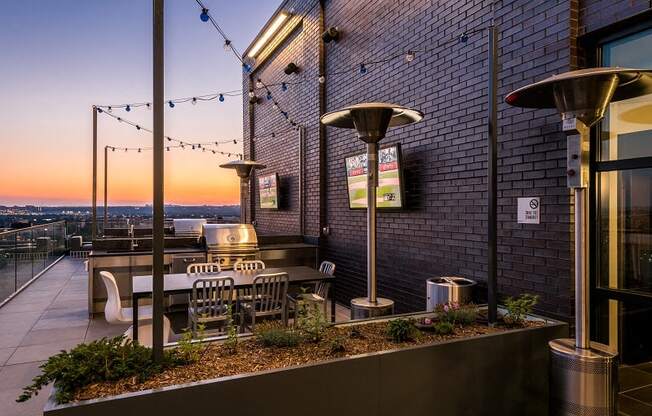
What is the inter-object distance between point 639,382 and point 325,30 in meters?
6.48

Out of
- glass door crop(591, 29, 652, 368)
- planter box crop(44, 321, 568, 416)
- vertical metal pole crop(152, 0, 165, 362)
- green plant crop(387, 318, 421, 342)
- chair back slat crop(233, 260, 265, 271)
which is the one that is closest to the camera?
planter box crop(44, 321, 568, 416)

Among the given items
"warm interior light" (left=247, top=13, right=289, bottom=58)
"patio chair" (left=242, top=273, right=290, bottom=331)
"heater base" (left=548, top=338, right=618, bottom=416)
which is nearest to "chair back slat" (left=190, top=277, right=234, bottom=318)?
"patio chair" (left=242, top=273, right=290, bottom=331)

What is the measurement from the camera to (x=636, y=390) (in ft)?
9.85

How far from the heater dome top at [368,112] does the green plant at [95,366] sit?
228 centimetres

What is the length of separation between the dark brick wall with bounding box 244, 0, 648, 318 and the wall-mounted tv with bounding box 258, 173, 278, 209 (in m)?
1.69

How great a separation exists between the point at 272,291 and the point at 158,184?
265cm

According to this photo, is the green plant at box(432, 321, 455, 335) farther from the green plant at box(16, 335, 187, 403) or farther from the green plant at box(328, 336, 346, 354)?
the green plant at box(16, 335, 187, 403)

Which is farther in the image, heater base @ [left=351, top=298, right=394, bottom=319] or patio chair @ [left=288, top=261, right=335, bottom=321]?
patio chair @ [left=288, top=261, right=335, bottom=321]

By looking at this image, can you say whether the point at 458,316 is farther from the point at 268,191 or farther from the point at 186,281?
the point at 268,191

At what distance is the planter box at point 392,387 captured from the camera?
1676mm

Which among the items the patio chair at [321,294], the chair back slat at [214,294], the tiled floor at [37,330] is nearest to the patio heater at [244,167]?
the patio chair at [321,294]

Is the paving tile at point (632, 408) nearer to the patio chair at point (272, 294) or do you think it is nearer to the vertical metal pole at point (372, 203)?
the vertical metal pole at point (372, 203)

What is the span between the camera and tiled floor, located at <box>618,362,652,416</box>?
2.78 metres

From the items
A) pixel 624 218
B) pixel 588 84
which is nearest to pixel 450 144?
pixel 624 218
